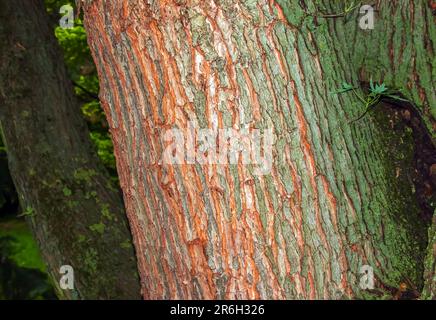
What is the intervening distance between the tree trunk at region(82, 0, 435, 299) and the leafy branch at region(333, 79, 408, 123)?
0.03m

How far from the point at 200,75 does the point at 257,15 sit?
29 centimetres

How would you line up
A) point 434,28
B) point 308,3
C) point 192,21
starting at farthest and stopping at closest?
1. point 434,28
2. point 308,3
3. point 192,21

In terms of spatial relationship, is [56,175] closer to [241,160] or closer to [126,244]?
[126,244]

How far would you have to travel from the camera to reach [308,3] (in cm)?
212

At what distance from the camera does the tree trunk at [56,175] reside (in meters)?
3.44

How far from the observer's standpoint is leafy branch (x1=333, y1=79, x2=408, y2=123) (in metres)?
2.16

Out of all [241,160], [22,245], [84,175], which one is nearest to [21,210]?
[22,245]

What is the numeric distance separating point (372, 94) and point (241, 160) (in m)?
0.65

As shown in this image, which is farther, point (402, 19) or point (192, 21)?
point (402, 19)

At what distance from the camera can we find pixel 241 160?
1956mm

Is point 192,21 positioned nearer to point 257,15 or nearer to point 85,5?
point 257,15

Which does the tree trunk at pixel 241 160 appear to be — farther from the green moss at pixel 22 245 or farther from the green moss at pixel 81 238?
the green moss at pixel 22 245

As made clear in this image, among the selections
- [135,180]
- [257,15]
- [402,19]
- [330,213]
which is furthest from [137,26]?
[402,19]

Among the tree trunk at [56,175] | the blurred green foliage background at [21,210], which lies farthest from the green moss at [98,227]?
the blurred green foliage background at [21,210]
